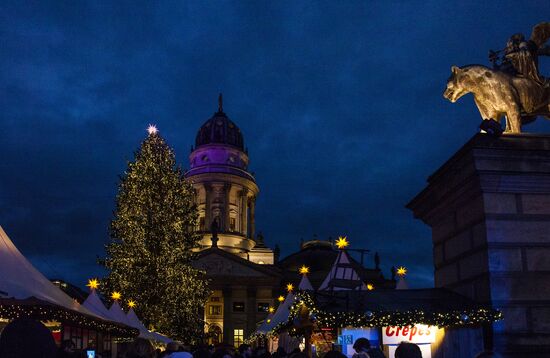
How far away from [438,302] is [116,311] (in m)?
18.2

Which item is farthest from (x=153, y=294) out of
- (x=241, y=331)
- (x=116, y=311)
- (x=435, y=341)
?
(x=241, y=331)

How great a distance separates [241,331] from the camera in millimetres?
80250

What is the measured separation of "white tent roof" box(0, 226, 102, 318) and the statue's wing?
11.5 m

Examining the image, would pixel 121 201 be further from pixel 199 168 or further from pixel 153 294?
pixel 199 168

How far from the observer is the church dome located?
3784 inches

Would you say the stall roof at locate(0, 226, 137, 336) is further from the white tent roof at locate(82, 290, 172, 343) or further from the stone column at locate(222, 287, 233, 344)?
the stone column at locate(222, 287, 233, 344)

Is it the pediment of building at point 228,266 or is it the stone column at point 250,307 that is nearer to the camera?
the pediment of building at point 228,266

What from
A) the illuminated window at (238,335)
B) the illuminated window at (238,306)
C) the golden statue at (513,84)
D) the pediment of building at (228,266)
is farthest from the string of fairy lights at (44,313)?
the illuminated window at (238,306)

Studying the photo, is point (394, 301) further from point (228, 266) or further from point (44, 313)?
point (228, 266)

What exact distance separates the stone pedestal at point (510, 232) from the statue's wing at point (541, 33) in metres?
2.35

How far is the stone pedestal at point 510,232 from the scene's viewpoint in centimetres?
1089

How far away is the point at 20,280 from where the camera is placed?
13.7 meters

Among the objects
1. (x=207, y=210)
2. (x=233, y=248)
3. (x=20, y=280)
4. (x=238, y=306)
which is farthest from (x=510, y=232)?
(x=207, y=210)

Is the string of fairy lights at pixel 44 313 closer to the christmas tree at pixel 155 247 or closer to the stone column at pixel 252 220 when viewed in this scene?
the christmas tree at pixel 155 247
